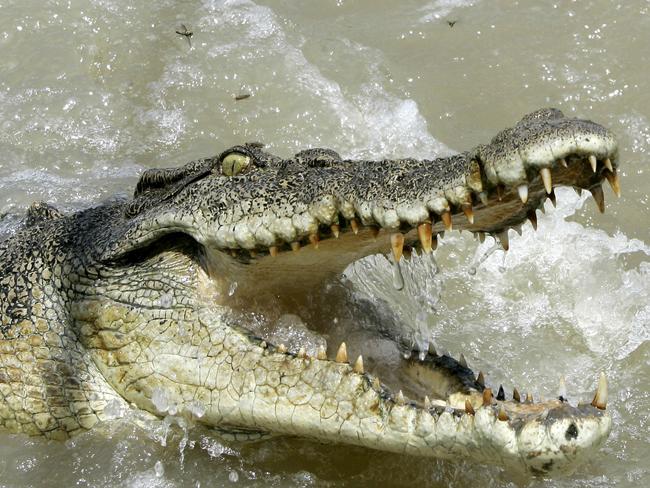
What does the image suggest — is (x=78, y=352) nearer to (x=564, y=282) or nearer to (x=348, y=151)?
(x=564, y=282)

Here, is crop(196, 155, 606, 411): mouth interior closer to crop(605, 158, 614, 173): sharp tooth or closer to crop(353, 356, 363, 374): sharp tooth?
crop(353, 356, 363, 374): sharp tooth

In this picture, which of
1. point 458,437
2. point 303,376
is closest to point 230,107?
point 303,376

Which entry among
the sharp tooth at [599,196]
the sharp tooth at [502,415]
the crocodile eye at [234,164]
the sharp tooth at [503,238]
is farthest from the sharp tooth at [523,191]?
the crocodile eye at [234,164]

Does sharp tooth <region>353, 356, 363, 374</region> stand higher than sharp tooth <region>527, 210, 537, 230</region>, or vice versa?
sharp tooth <region>527, 210, 537, 230</region>

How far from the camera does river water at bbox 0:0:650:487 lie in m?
5.45

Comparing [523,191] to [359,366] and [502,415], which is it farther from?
[359,366]

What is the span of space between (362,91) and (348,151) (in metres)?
0.72

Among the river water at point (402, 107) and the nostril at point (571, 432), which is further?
the river water at point (402, 107)

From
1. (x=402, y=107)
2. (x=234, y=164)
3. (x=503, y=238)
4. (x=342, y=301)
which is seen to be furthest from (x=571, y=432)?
(x=402, y=107)

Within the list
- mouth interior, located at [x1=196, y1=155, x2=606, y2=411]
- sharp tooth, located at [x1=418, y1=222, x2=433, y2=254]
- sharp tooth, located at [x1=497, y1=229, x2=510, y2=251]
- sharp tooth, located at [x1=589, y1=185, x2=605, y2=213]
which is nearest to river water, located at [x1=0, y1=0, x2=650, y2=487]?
mouth interior, located at [x1=196, y1=155, x2=606, y2=411]

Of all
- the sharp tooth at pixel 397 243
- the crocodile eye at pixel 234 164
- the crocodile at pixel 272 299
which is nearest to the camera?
the crocodile at pixel 272 299

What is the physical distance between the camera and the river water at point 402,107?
5453mm

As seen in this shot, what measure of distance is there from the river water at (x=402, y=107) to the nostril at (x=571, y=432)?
1491mm

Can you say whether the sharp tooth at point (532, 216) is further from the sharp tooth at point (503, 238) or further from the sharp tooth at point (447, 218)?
the sharp tooth at point (447, 218)
